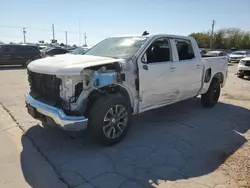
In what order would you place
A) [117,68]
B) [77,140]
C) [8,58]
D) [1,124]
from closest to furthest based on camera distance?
[117,68] < [77,140] < [1,124] < [8,58]

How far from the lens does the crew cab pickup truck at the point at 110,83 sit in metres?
3.81

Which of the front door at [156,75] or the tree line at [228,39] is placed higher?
the tree line at [228,39]

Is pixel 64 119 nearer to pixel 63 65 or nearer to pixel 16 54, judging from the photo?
→ pixel 63 65

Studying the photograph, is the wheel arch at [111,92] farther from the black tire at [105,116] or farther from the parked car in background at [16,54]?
the parked car in background at [16,54]

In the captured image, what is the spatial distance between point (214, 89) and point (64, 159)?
481 centimetres

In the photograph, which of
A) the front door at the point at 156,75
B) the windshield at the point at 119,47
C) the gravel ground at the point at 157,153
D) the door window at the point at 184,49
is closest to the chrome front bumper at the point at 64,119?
the gravel ground at the point at 157,153

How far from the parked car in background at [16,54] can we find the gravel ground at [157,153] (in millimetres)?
13053

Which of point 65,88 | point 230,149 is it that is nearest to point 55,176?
point 65,88

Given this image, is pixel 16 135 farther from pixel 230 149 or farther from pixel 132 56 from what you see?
pixel 230 149

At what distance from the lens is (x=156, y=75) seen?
4820 mm

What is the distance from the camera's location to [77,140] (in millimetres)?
4461

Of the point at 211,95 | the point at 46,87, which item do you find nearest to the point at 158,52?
the point at 46,87

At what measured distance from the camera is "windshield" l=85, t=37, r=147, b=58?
4715 millimetres

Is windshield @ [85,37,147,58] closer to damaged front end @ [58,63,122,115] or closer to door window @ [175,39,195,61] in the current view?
damaged front end @ [58,63,122,115]
